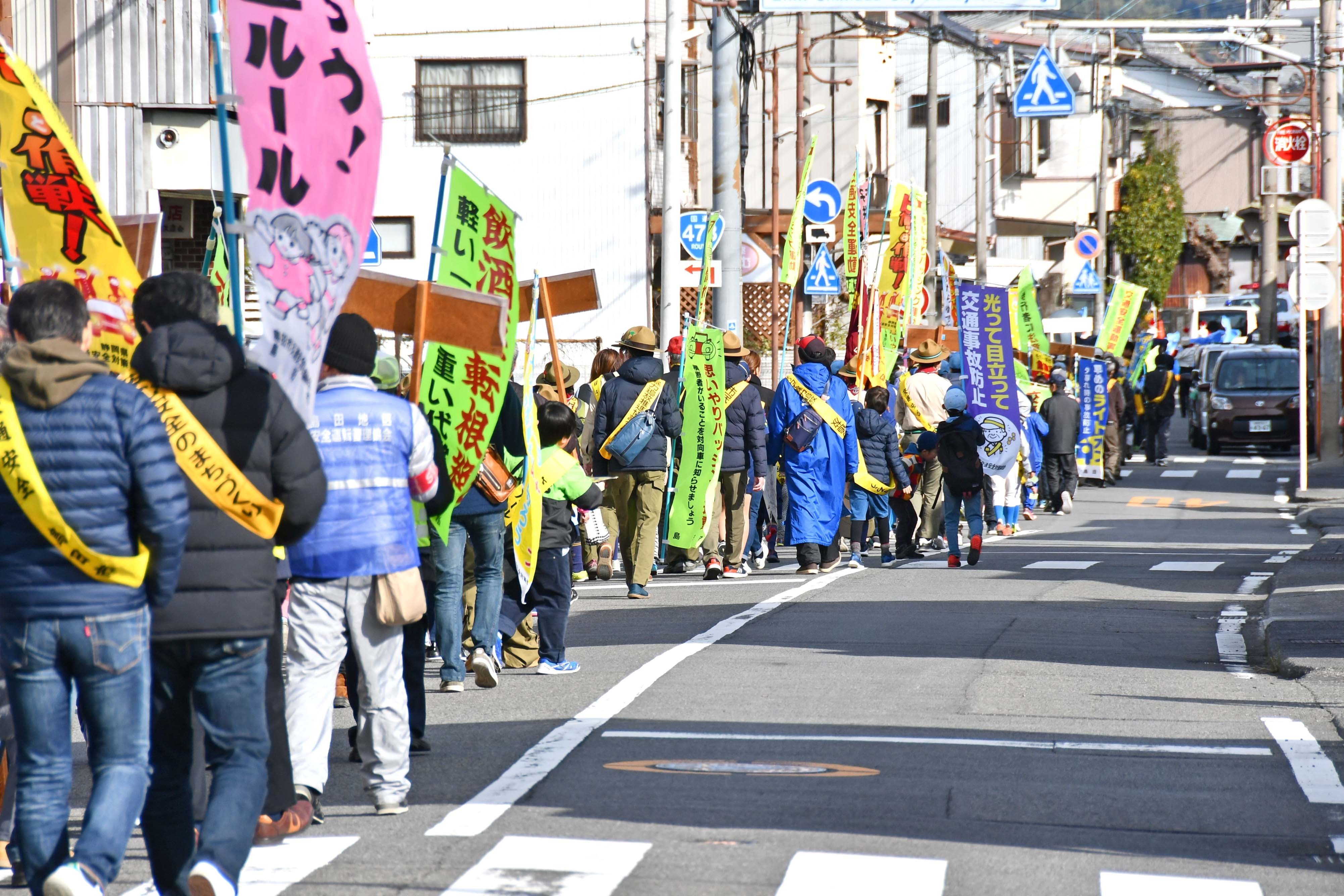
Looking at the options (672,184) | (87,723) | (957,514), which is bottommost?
(957,514)

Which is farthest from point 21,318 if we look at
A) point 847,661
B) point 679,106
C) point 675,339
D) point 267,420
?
point 679,106

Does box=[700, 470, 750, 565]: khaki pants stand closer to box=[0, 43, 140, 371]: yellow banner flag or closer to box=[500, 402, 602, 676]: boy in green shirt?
box=[500, 402, 602, 676]: boy in green shirt

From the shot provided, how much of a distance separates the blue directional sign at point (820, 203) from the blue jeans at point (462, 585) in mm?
14522

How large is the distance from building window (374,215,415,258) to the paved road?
18489mm

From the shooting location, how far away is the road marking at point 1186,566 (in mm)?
16734

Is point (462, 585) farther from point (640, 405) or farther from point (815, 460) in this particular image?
point (815, 460)

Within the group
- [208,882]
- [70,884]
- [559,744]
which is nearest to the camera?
[70,884]

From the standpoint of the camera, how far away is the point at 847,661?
35.3 feet

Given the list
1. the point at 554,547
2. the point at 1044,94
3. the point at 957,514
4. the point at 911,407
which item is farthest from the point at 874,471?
the point at 1044,94

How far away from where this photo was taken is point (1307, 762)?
26.0 ft

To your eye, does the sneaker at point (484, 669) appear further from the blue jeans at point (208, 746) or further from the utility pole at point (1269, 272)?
the utility pole at point (1269, 272)

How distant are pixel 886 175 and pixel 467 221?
35.2 metres

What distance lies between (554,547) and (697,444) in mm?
5270

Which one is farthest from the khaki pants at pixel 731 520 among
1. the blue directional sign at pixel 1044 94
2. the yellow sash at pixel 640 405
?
the blue directional sign at pixel 1044 94
